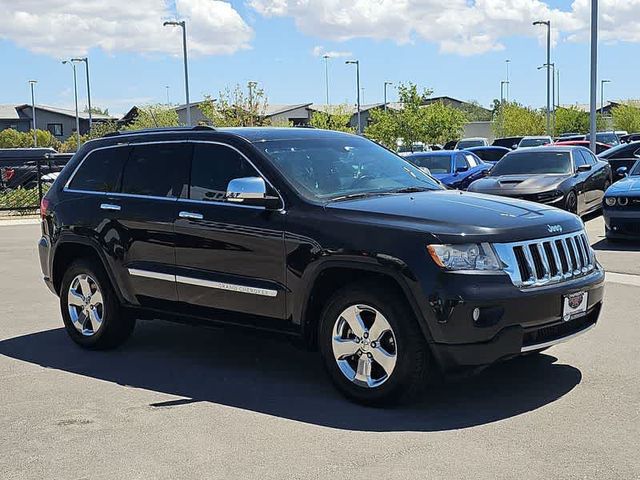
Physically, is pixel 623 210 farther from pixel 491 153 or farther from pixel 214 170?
pixel 491 153

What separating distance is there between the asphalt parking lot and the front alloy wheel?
0.22 metres

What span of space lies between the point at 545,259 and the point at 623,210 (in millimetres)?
7989

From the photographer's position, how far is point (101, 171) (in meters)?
7.35

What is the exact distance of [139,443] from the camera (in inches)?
195

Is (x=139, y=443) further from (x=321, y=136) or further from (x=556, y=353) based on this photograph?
(x=556, y=353)

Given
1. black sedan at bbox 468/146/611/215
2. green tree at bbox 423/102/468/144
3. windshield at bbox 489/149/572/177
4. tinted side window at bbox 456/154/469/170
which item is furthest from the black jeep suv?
green tree at bbox 423/102/468/144

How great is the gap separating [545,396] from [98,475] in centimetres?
288

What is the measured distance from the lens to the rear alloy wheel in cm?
1541

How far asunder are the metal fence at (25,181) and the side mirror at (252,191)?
17023 mm

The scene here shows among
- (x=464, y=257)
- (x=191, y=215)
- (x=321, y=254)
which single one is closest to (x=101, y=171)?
(x=191, y=215)

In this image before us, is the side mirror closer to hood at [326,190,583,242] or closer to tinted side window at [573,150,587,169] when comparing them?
hood at [326,190,583,242]

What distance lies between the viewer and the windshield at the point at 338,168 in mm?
6090

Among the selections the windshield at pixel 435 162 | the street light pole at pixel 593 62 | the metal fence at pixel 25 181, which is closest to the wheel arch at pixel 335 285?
the windshield at pixel 435 162

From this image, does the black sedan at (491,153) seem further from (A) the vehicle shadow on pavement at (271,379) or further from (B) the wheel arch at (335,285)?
(B) the wheel arch at (335,285)
